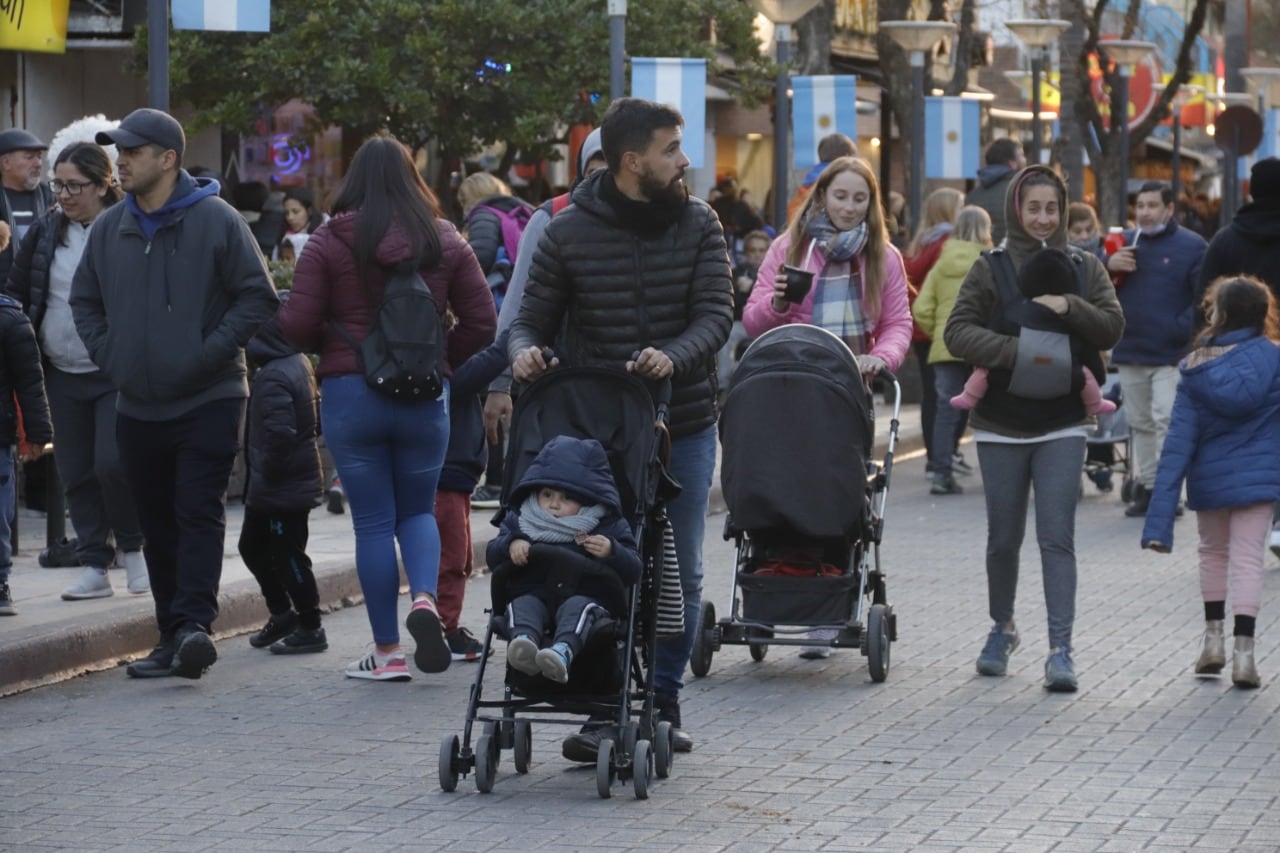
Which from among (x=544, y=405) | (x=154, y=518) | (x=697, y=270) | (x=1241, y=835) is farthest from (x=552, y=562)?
(x=154, y=518)

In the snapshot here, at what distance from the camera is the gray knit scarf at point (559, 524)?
21.9ft

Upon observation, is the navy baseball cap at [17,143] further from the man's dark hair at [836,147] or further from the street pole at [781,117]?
the street pole at [781,117]

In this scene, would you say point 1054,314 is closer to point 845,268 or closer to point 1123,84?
point 845,268

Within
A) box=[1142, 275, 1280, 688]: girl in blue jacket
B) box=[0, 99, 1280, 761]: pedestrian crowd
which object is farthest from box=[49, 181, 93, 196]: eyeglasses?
box=[1142, 275, 1280, 688]: girl in blue jacket

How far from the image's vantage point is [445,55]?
61.5 feet

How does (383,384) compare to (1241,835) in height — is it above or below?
above

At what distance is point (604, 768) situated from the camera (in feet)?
21.7

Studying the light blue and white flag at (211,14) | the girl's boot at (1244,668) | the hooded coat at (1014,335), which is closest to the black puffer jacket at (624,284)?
the hooded coat at (1014,335)

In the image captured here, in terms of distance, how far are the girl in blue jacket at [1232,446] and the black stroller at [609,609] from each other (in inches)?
98.0

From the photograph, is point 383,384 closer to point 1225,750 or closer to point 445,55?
point 1225,750

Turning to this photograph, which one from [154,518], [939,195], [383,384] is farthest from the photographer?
[939,195]

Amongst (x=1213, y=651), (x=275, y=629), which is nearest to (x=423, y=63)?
(x=275, y=629)

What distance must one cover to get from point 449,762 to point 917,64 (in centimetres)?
1809

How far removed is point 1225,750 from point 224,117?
1281 cm
